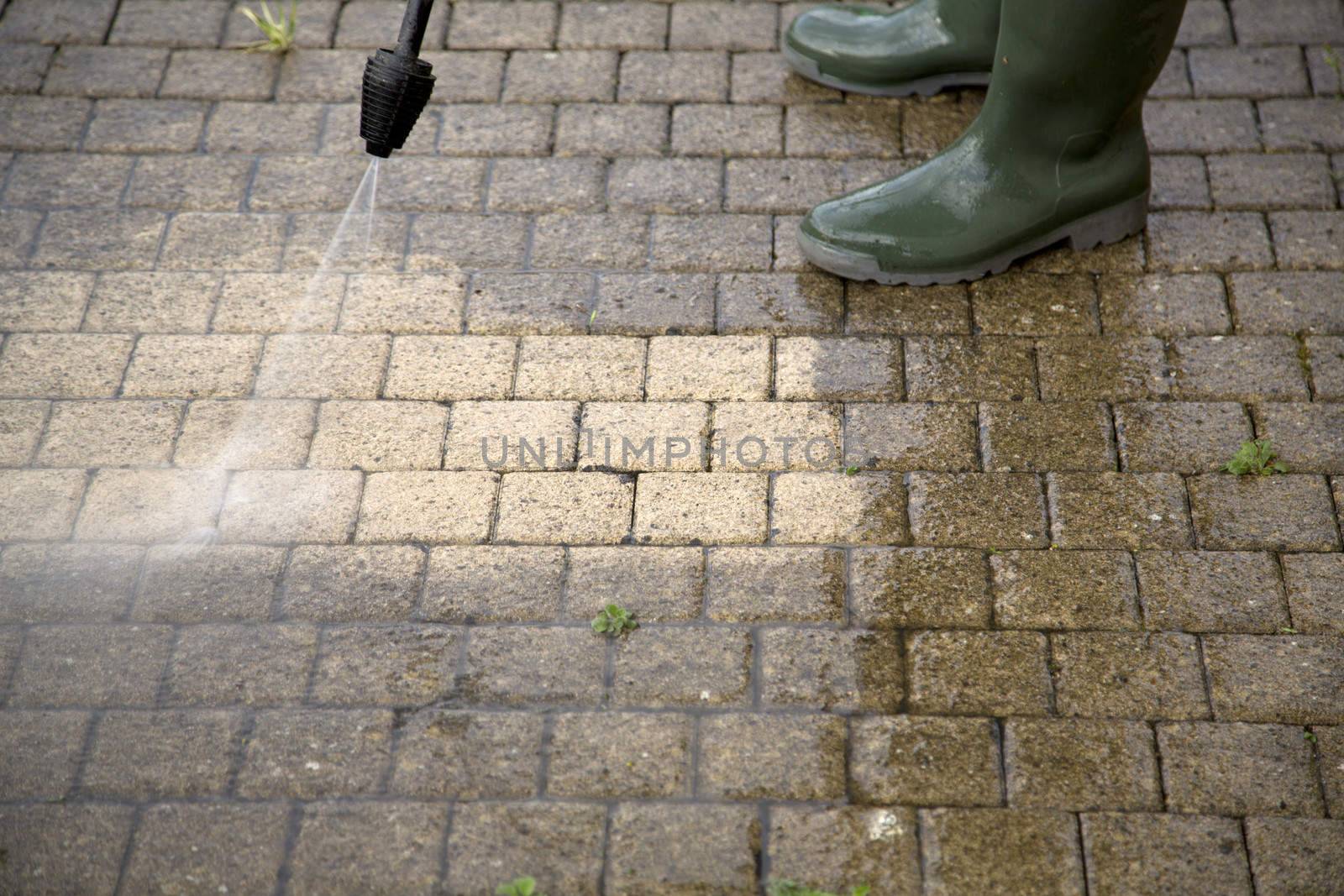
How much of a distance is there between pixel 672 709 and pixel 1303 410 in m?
1.69

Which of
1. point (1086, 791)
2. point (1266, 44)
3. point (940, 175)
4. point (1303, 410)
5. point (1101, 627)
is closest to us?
point (1086, 791)

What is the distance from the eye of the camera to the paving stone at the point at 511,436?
2871mm

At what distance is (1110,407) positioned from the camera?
9.71 feet

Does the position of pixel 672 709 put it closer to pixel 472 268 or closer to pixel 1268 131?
pixel 472 268

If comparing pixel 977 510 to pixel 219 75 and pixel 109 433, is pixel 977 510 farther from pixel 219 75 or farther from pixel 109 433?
pixel 219 75

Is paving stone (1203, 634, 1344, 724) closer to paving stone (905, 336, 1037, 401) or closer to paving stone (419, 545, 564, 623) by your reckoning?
paving stone (905, 336, 1037, 401)

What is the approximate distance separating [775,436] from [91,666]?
1.55 m

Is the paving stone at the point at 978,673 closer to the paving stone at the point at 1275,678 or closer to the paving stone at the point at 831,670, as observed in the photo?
the paving stone at the point at 831,670

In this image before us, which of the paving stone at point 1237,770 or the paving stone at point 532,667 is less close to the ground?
the paving stone at point 1237,770

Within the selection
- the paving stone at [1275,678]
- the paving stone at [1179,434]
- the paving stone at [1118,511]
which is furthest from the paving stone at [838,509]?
the paving stone at [1275,678]

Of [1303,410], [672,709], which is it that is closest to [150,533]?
[672,709]

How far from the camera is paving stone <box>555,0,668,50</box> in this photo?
4.03 meters

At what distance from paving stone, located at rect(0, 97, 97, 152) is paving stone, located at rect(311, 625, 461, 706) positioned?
200 cm

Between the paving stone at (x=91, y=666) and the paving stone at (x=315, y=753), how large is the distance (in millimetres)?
271
